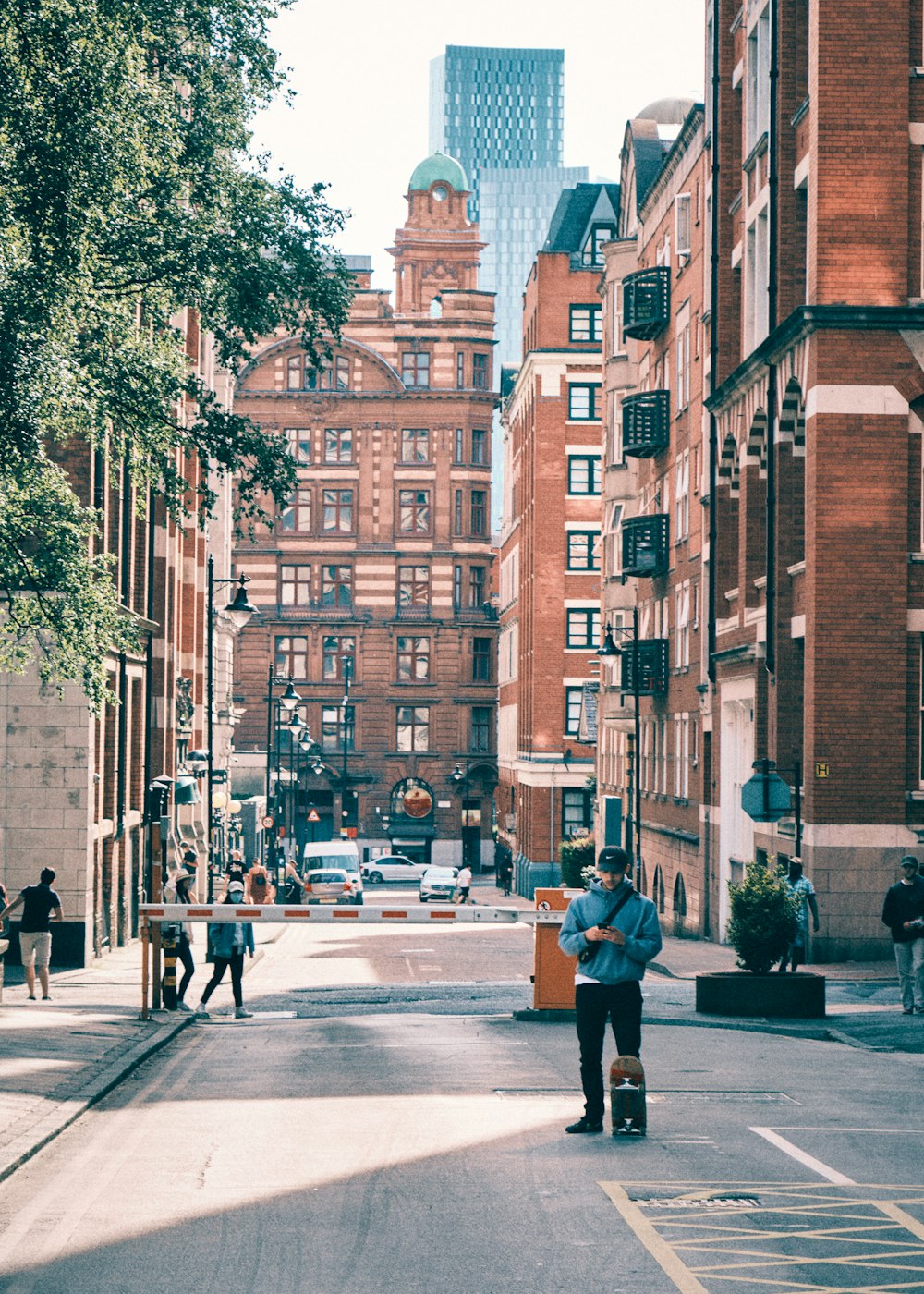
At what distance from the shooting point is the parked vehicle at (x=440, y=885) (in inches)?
2579

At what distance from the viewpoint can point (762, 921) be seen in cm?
2058

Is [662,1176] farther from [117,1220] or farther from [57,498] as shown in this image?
[57,498]

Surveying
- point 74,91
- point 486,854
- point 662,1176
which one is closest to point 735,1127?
point 662,1176

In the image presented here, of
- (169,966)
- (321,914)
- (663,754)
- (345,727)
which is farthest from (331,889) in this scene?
(345,727)

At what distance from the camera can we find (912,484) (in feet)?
92.3

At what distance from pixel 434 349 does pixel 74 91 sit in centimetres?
7948

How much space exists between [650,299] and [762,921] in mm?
32291

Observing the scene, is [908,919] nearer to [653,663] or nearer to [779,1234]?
[779,1234]

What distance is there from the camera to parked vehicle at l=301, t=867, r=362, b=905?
5488cm

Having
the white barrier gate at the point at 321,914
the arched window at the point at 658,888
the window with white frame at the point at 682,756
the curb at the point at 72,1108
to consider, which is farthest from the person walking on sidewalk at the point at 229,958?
the arched window at the point at 658,888

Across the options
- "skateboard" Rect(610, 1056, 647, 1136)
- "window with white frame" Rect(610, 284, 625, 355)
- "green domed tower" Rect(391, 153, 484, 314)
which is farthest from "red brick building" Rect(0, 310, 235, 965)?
"green domed tower" Rect(391, 153, 484, 314)

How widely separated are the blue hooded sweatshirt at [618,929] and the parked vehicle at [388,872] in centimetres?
7191

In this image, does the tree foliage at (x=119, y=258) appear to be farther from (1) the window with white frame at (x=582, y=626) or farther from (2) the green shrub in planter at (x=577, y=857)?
(1) the window with white frame at (x=582, y=626)

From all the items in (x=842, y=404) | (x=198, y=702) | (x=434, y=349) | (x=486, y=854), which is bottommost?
(x=486, y=854)
